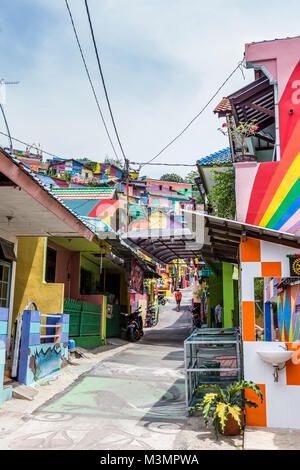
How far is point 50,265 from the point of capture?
38.8ft

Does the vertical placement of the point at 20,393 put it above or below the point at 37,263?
below

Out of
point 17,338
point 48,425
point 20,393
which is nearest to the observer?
point 48,425

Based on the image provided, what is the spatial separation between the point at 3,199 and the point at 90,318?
6.24 metres

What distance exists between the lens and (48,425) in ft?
18.0

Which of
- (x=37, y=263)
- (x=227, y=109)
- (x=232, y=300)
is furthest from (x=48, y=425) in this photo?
(x=227, y=109)

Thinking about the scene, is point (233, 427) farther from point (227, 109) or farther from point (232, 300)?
point (227, 109)

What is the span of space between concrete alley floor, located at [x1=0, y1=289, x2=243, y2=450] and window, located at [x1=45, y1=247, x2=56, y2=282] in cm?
345

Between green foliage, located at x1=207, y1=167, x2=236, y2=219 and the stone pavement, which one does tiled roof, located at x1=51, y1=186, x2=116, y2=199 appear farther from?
the stone pavement

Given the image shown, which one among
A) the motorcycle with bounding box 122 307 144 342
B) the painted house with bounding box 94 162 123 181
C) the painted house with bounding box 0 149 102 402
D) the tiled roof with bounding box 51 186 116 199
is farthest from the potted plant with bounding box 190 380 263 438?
the painted house with bounding box 94 162 123 181

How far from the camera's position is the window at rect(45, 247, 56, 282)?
1168 cm

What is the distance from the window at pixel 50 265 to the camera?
11680mm

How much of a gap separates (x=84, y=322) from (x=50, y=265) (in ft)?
6.11

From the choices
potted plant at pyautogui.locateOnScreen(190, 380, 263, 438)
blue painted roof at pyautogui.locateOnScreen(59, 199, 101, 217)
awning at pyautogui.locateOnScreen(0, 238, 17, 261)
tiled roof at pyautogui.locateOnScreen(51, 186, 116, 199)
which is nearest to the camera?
potted plant at pyautogui.locateOnScreen(190, 380, 263, 438)

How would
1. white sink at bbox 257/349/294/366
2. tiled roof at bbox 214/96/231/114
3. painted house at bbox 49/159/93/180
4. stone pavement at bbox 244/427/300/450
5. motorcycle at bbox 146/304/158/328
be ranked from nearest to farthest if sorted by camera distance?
1. stone pavement at bbox 244/427/300/450
2. white sink at bbox 257/349/294/366
3. tiled roof at bbox 214/96/231/114
4. motorcycle at bbox 146/304/158/328
5. painted house at bbox 49/159/93/180
